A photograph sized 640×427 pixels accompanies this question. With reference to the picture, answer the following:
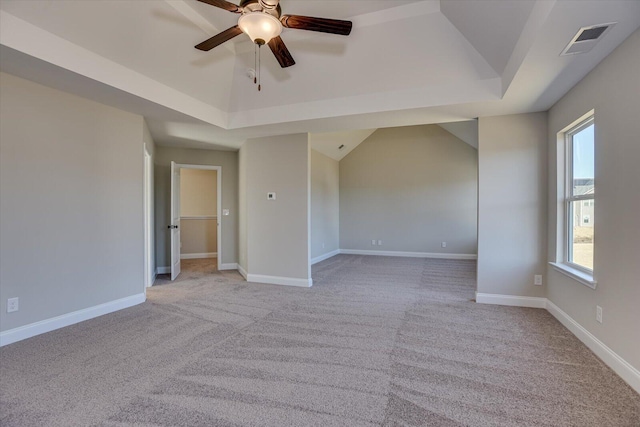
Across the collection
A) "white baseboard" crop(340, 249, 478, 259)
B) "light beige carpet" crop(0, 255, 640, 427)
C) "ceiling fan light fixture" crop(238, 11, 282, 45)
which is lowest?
"light beige carpet" crop(0, 255, 640, 427)

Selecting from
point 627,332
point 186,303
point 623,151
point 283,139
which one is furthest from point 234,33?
point 627,332

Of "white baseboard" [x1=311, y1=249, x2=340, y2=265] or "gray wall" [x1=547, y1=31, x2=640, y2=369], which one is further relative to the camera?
"white baseboard" [x1=311, y1=249, x2=340, y2=265]

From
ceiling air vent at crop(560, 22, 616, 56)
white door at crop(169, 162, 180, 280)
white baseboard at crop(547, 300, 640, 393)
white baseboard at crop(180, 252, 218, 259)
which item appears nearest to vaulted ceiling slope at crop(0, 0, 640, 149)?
ceiling air vent at crop(560, 22, 616, 56)

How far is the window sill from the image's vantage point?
258 centimetres

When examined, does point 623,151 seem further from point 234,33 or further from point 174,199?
point 174,199

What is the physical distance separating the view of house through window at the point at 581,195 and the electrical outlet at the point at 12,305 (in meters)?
5.30

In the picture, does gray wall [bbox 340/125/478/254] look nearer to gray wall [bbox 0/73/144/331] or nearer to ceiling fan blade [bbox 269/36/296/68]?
gray wall [bbox 0/73/144/331]

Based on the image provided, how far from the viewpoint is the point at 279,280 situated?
16.0 ft

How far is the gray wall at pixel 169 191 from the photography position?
563 centimetres

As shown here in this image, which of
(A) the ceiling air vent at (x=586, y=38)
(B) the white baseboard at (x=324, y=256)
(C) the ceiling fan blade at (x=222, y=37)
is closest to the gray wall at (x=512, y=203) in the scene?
(A) the ceiling air vent at (x=586, y=38)

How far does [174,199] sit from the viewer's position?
16.9 ft

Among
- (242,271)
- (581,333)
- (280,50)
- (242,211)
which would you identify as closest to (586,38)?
(280,50)

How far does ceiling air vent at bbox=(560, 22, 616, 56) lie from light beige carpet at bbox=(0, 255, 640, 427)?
93.9 inches

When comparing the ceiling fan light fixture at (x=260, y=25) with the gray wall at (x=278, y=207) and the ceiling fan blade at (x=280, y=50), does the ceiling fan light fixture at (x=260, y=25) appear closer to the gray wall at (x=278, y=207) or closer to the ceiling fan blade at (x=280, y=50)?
the ceiling fan blade at (x=280, y=50)
